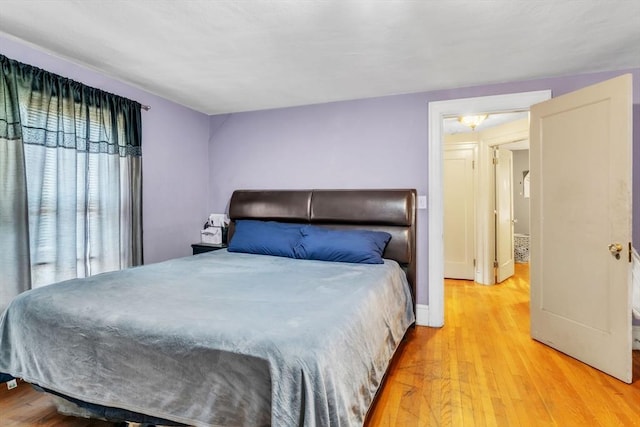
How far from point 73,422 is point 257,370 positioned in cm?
141

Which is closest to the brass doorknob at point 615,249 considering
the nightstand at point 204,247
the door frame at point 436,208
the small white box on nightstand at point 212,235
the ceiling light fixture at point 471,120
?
the door frame at point 436,208

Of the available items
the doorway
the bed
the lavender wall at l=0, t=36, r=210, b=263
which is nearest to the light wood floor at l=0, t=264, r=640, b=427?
the bed

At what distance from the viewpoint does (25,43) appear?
2.35m

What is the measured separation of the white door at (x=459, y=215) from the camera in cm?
513

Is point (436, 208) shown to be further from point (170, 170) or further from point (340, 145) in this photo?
point (170, 170)

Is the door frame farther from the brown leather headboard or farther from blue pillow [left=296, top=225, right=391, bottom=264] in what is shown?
blue pillow [left=296, top=225, right=391, bottom=264]

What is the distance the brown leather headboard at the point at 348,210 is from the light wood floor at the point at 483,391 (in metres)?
0.72

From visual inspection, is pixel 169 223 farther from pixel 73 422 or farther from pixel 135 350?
pixel 135 350

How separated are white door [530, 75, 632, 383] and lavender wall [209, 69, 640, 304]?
569 mm

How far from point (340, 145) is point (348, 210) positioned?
76 centimetres

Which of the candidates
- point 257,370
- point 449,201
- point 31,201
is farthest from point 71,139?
point 449,201

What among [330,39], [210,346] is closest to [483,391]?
[210,346]

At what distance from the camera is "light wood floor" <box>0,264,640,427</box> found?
188cm

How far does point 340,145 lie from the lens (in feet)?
11.9
